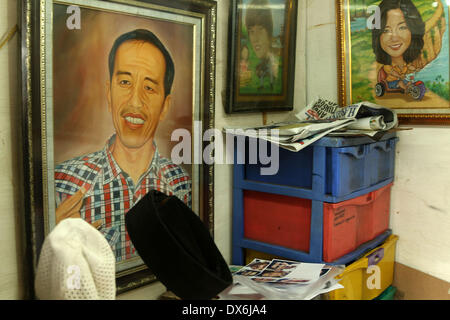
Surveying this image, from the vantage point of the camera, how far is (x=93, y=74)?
1.25 meters

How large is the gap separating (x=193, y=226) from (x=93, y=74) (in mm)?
568

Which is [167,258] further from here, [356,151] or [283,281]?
[356,151]

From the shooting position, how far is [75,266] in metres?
0.85

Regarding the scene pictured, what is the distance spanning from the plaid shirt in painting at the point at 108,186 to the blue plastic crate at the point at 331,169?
445mm

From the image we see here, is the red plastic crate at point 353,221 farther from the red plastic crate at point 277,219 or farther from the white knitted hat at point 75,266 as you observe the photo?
the white knitted hat at point 75,266

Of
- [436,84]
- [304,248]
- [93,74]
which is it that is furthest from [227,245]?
[436,84]

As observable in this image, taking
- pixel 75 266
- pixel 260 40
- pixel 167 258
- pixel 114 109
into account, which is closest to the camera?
pixel 75 266

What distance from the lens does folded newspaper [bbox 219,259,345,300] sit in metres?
1.29

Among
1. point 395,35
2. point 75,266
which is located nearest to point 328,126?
point 395,35

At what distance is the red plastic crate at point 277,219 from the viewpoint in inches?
62.5

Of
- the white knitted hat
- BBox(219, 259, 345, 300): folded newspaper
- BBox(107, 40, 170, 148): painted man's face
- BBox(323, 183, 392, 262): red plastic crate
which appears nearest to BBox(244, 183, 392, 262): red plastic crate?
BBox(323, 183, 392, 262): red plastic crate

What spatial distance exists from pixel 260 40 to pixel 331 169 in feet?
2.10

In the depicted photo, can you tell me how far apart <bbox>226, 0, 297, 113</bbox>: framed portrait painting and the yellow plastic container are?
29.3 inches

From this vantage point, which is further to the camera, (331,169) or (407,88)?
(407,88)
